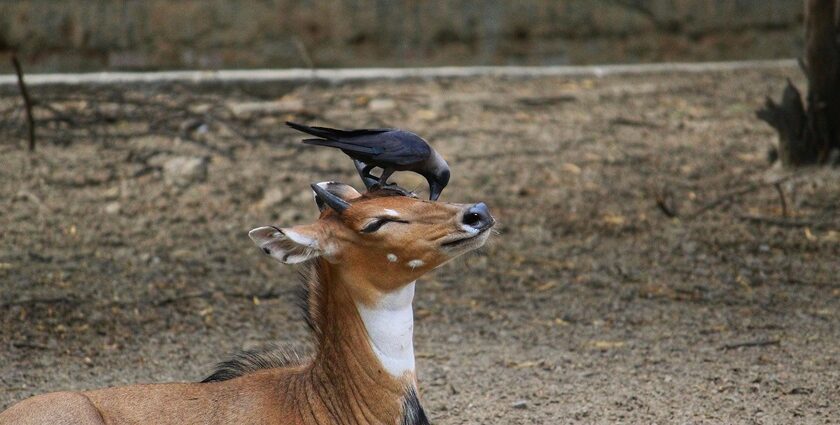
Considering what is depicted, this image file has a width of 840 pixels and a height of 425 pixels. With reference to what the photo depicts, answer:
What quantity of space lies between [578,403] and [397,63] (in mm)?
5049

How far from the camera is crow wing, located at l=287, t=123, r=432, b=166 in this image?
14.0 feet

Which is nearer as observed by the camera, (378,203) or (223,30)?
(378,203)

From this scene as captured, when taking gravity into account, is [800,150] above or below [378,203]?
below

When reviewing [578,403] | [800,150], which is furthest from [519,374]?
[800,150]

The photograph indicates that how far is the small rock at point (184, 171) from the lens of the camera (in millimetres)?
8562

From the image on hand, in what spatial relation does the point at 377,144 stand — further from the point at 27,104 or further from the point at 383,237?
the point at 27,104

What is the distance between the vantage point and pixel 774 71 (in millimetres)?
10758

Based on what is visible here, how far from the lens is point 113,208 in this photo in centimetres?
823

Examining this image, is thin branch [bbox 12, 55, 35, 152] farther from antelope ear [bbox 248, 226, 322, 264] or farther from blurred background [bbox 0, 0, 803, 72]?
antelope ear [bbox 248, 226, 322, 264]

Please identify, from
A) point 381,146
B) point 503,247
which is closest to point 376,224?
point 381,146

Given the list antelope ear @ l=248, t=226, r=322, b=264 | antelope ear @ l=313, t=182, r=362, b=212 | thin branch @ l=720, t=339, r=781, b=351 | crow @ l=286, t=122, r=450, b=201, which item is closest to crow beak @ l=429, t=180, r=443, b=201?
crow @ l=286, t=122, r=450, b=201

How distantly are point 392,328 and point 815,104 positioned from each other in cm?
509

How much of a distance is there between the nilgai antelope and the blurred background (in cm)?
546

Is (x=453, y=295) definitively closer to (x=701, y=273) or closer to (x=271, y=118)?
(x=701, y=273)
